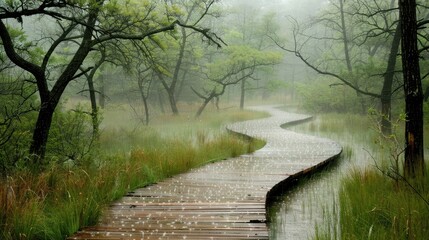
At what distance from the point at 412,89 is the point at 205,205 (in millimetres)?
3658

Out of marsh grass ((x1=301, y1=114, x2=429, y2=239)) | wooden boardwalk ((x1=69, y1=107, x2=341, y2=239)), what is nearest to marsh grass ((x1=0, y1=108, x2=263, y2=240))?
wooden boardwalk ((x1=69, y1=107, x2=341, y2=239))

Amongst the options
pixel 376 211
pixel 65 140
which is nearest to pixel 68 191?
pixel 376 211

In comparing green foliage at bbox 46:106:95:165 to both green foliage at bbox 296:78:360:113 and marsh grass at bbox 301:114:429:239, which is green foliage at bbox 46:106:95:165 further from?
green foliage at bbox 296:78:360:113

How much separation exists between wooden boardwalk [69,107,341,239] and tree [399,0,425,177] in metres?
2.02

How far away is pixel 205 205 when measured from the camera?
483 cm

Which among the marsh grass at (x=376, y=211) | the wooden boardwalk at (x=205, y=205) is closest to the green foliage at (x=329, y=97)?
the wooden boardwalk at (x=205, y=205)

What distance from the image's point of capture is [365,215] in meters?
4.86

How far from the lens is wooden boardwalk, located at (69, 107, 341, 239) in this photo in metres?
3.86

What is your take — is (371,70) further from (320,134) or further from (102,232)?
(102,232)

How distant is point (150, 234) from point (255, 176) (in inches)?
135

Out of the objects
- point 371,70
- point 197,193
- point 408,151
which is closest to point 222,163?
point 197,193

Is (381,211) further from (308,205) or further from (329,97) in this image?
(329,97)

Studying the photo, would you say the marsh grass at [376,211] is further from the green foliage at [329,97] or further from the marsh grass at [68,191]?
the green foliage at [329,97]

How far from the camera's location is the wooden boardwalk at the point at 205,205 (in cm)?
386
